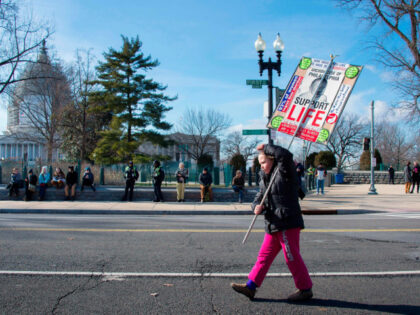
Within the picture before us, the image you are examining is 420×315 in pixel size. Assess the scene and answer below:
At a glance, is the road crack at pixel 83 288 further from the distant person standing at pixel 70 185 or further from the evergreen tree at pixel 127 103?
the evergreen tree at pixel 127 103

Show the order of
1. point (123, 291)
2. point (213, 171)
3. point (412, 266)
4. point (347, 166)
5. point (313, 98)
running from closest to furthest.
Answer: point (123, 291) < point (412, 266) < point (313, 98) < point (213, 171) < point (347, 166)

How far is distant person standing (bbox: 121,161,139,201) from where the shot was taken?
1584cm

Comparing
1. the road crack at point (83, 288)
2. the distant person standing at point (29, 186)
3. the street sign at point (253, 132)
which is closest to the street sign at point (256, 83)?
the street sign at point (253, 132)

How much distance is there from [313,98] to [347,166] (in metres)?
50.7

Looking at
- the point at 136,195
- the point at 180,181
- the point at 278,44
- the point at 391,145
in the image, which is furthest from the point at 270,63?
the point at 391,145

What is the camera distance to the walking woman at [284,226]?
3945 millimetres

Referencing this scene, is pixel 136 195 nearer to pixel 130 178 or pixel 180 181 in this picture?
pixel 130 178

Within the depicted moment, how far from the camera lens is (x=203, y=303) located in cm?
393

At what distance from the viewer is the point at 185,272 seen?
503cm

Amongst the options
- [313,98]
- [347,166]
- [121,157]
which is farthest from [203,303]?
[347,166]

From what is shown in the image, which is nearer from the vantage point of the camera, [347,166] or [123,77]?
[123,77]

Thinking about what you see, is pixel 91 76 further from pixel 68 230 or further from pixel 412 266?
pixel 412 266

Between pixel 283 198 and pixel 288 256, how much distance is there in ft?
2.05

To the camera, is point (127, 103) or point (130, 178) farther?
point (127, 103)
